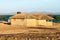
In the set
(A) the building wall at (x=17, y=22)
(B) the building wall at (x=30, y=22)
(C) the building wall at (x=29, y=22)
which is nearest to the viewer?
(B) the building wall at (x=30, y=22)

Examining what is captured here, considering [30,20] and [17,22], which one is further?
[17,22]

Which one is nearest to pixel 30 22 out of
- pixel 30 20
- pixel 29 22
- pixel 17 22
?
pixel 29 22

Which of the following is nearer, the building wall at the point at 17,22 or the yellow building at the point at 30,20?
the yellow building at the point at 30,20

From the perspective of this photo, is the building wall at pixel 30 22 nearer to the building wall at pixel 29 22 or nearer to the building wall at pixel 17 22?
the building wall at pixel 29 22

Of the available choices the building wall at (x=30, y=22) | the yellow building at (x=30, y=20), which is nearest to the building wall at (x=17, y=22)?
the yellow building at (x=30, y=20)

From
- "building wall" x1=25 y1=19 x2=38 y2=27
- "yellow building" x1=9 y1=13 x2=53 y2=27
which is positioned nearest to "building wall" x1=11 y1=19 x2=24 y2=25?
"yellow building" x1=9 y1=13 x2=53 y2=27

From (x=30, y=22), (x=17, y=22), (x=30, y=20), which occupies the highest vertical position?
(x=30, y=20)

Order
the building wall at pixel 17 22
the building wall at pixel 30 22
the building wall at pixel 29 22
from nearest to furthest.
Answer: the building wall at pixel 30 22
the building wall at pixel 29 22
the building wall at pixel 17 22

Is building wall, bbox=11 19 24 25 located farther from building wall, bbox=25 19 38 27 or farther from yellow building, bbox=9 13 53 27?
building wall, bbox=25 19 38 27

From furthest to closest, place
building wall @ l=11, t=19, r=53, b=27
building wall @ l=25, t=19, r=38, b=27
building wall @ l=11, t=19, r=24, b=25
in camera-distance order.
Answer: building wall @ l=11, t=19, r=24, b=25
building wall @ l=11, t=19, r=53, b=27
building wall @ l=25, t=19, r=38, b=27

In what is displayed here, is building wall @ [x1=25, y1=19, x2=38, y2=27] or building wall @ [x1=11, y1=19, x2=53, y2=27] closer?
building wall @ [x1=25, y1=19, x2=38, y2=27]

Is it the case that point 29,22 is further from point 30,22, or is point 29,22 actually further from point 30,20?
point 30,20

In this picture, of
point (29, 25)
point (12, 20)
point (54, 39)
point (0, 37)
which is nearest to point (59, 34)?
point (54, 39)

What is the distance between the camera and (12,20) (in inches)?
969
